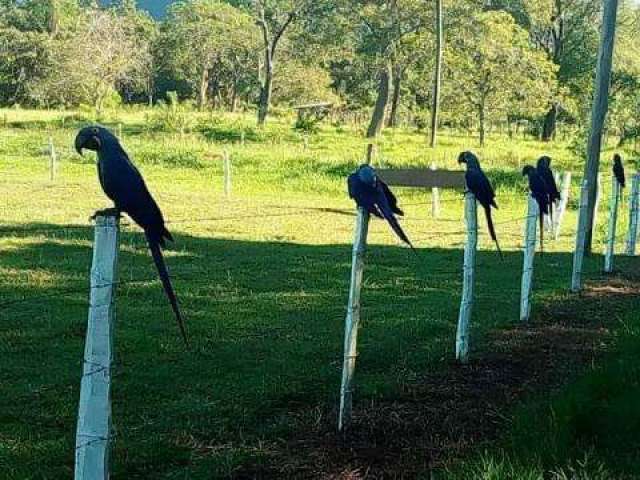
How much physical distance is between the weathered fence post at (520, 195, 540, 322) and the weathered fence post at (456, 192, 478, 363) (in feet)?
5.02

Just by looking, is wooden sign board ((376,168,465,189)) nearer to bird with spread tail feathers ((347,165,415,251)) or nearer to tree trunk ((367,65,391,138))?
bird with spread tail feathers ((347,165,415,251))

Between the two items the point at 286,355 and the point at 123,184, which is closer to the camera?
the point at 123,184

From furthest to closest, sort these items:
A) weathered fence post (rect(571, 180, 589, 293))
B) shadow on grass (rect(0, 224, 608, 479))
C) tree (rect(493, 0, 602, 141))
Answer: tree (rect(493, 0, 602, 141))
weathered fence post (rect(571, 180, 589, 293))
shadow on grass (rect(0, 224, 608, 479))

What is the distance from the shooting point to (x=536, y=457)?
372 centimetres

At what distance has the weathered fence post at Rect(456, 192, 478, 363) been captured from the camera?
5977 mm

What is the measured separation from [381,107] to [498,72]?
8.31 metres

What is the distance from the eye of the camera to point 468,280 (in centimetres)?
599

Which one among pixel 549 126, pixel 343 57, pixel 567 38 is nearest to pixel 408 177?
pixel 343 57

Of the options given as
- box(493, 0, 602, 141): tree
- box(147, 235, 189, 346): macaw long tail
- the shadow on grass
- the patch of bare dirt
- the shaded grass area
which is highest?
box(493, 0, 602, 141): tree

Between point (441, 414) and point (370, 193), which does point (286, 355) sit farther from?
point (370, 193)

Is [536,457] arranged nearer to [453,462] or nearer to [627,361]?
[453,462]

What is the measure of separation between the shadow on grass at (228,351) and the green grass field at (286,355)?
0.8 inches

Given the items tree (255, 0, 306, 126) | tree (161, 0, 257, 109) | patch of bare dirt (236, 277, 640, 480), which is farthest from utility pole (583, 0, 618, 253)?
tree (161, 0, 257, 109)

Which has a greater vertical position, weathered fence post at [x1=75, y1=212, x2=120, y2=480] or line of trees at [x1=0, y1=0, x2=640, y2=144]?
line of trees at [x1=0, y1=0, x2=640, y2=144]
